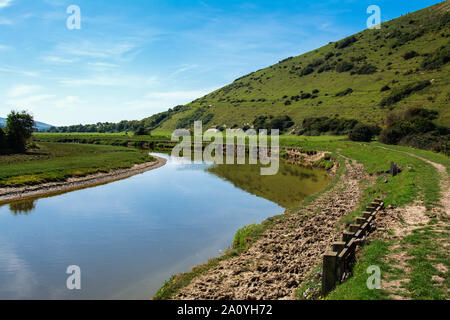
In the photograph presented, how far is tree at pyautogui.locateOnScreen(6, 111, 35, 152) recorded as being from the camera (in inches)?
2165

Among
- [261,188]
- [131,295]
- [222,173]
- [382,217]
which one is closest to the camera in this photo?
[131,295]

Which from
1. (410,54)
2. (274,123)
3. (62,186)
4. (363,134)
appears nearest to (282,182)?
(62,186)

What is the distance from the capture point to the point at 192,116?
14938cm

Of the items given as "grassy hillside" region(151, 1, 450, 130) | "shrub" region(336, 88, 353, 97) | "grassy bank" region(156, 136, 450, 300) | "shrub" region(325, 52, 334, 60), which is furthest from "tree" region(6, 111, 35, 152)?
"shrub" region(325, 52, 334, 60)

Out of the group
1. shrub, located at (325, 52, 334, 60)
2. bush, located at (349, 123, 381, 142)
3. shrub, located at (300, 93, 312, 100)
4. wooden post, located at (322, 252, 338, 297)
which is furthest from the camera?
shrub, located at (325, 52, 334, 60)

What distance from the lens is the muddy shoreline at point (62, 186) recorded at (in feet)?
88.4

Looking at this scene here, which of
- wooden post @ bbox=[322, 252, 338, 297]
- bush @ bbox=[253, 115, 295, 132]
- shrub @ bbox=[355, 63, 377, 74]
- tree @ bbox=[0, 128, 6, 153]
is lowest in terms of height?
wooden post @ bbox=[322, 252, 338, 297]

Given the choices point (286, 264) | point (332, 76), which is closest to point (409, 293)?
point (286, 264)

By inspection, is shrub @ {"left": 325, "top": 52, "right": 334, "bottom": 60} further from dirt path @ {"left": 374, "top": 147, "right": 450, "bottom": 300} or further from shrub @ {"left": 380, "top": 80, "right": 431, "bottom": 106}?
dirt path @ {"left": 374, "top": 147, "right": 450, "bottom": 300}

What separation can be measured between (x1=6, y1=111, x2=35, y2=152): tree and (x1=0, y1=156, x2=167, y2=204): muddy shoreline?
84.4ft

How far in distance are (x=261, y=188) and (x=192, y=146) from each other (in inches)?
2289

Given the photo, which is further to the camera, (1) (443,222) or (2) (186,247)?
(2) (186,247)

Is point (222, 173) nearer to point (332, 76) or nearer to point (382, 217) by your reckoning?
point (382, 217)

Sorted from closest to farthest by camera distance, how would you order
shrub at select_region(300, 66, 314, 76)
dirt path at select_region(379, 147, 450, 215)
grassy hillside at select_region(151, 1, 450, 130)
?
dirt path at select_region(379, 147, 450, 215) < grassy hillside at select_region(151, 1, 450, 130) < shrub at select_region(300, 66, 314, 76)
